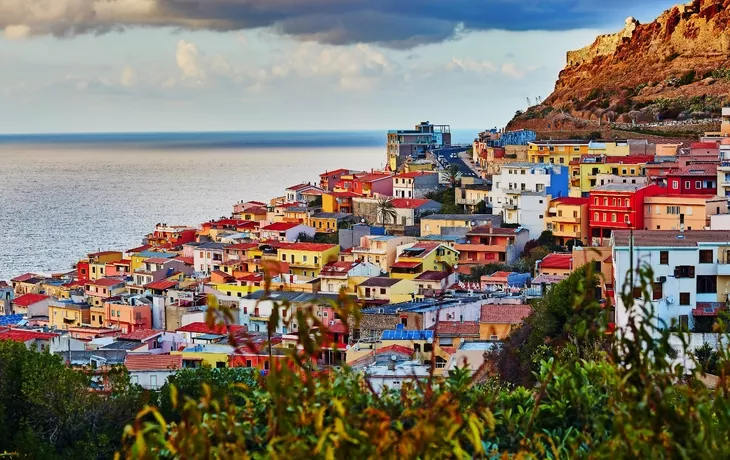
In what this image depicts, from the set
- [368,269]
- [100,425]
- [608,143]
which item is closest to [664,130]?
[608,143]

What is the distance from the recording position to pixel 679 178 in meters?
32.3

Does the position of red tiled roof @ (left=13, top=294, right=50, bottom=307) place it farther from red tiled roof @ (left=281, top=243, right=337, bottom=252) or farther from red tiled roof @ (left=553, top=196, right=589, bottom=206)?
red tiled roof @ (left=553, top=196, right=589, bottom=206)

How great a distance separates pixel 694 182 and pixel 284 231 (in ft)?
43.8

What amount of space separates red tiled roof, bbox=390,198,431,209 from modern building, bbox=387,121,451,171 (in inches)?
554

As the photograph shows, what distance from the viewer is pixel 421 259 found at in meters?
32.9

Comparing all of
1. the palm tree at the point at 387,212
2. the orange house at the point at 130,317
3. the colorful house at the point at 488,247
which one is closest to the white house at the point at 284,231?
the palm tree at the point at 387,212

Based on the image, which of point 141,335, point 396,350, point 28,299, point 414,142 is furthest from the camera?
point 414,142

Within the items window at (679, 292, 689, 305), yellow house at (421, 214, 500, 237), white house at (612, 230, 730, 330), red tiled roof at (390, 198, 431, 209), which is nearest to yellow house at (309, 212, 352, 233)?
red tiled roof at (390, 198, 431, 209)

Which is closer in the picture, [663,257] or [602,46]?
[663,257]

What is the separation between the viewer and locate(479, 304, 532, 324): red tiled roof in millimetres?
24094

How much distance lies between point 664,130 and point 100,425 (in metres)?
32.4

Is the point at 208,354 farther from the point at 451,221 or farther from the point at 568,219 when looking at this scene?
the point at 451,221

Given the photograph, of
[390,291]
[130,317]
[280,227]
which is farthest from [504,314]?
[280,227]

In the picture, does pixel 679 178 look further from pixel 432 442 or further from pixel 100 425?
pixel 432 442
